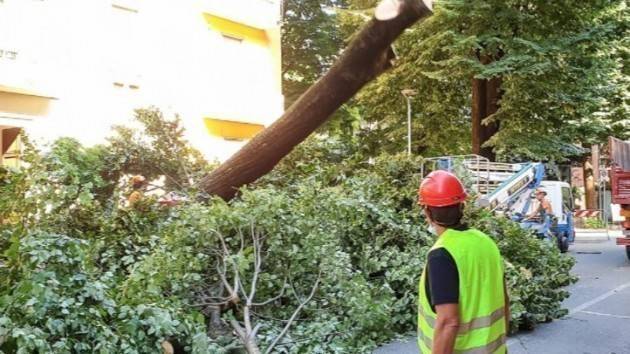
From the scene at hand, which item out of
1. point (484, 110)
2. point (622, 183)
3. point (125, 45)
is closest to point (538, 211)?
point (622, 183)

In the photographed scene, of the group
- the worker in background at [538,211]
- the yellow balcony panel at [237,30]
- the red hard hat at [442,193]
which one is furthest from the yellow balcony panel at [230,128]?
the red hard hat at [442,193]

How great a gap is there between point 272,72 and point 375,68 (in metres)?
14.7

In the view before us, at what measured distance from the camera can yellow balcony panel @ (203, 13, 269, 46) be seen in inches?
709

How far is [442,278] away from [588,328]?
202 inches

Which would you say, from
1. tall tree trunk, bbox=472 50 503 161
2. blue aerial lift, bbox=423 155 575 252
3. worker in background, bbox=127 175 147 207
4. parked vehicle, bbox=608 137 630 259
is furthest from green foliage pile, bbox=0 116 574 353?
tall tree trunk, bbox=472 50 503 161

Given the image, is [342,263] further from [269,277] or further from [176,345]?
[176,345]

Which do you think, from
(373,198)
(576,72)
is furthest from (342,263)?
(576,72)

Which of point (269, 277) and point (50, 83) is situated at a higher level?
point (50, 83)

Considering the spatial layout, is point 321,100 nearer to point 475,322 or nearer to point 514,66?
point 475,322

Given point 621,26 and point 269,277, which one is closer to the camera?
point 269,277

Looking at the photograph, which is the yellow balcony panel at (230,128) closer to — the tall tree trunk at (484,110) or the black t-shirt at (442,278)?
the tall tree trunk at (484,110)

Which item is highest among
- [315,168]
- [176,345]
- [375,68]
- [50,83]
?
[50,83]

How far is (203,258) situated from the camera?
520 centimetres

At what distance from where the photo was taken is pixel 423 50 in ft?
57.8
